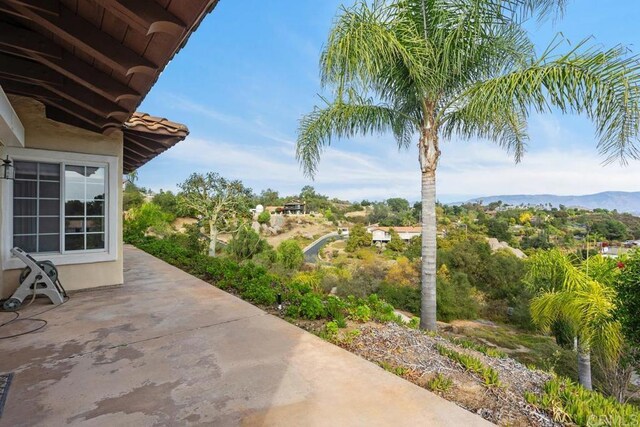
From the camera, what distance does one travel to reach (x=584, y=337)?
608 cm

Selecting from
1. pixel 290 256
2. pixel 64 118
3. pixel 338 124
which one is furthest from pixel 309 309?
pixel 290 256

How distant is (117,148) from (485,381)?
21.4ft

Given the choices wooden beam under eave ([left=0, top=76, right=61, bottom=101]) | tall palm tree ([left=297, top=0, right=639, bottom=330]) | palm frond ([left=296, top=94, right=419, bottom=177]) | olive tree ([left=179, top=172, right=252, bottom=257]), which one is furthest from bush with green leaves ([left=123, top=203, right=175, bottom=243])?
tall palm tree ([left=297, top=0, right=639, bottom=330])

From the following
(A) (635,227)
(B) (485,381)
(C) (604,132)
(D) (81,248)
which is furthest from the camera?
(A) (635,227)

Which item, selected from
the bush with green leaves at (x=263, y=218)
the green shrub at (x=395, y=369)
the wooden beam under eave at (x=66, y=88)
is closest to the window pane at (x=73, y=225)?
the wooden beam under eave at (x=66, y=88)

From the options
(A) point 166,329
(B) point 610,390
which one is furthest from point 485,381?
(B) point 610,390

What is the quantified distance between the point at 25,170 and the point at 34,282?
1.86m

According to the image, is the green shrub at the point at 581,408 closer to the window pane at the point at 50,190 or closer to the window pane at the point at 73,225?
the window pane at the point at 73,225

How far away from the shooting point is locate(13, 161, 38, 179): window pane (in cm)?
503

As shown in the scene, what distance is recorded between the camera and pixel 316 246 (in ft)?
158

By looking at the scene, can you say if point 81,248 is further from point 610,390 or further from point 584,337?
point 610,390

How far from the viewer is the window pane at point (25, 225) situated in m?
5.07

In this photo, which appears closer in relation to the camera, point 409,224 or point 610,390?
point 610,390

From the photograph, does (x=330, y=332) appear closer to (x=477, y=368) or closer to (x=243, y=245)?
(x=477, y=368)
